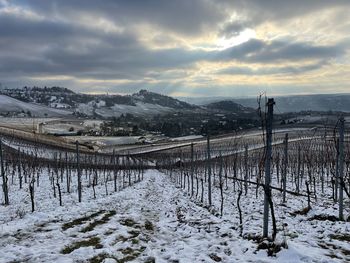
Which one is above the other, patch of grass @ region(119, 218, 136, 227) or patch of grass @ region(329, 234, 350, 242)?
patch of grass @ region(329, 234, 350, 242)

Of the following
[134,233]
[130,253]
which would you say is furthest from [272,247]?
[134,233]

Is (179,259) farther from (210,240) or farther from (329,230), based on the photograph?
(329,230)

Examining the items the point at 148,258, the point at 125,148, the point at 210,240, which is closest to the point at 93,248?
the point at 148,258

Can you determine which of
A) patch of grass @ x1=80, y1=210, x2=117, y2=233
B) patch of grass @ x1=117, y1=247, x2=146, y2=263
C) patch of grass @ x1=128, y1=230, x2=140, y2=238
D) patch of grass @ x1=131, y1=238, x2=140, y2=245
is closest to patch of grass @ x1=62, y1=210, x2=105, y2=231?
Answer: patch of grass @ x1=80, y1=210, x2=117, y2=233

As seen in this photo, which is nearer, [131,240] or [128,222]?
[131,240]

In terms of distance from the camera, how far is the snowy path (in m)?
8.61

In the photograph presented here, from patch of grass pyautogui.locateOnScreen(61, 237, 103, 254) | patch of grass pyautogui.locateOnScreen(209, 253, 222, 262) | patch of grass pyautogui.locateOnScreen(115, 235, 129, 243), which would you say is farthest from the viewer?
patch of grass pyautogui.locateOnScreen(115, 235, 129, 243)

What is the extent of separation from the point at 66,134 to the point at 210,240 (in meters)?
152

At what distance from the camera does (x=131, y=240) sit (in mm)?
11000

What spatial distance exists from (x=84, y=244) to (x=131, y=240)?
5.10 feet

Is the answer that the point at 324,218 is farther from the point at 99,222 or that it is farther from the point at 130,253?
the point at 99,222

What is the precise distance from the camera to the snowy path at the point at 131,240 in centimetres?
861

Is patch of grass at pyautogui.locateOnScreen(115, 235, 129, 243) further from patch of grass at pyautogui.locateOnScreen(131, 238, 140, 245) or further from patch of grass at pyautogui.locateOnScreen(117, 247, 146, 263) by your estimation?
patch of grass at pyautogui.locateOnScreen(117, 247, 146, 263)

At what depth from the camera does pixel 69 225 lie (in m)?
13.5
